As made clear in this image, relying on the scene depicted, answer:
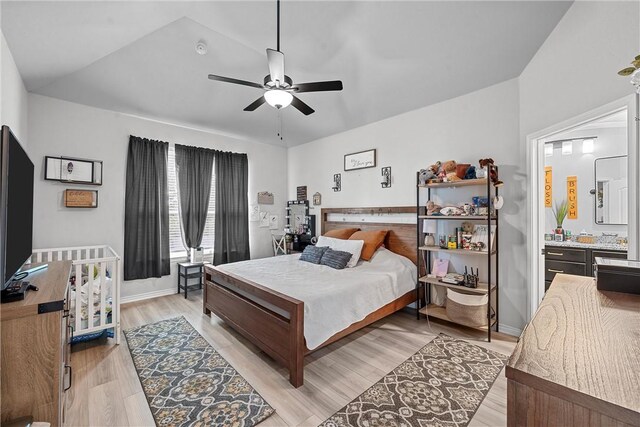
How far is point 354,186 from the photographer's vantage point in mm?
4410

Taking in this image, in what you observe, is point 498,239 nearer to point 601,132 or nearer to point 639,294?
point 639,294

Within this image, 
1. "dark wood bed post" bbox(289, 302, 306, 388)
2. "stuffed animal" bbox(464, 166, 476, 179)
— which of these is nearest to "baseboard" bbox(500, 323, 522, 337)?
"stuffed animal" bbox(464, 166, 476, 179)

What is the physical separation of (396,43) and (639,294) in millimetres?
2549

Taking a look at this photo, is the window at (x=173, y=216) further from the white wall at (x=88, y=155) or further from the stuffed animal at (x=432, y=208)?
the stuffed animal at (x=432, y=208)

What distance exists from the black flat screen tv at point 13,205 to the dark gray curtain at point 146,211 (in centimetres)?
203

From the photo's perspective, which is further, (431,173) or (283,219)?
(283,219)

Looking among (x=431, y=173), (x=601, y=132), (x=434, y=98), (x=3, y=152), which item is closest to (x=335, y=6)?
(x=434, y=98)

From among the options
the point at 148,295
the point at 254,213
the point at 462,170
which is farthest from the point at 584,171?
the point at 148,295

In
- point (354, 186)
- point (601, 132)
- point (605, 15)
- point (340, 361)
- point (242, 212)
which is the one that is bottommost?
point (340, 361)

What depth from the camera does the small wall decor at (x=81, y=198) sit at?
337cm

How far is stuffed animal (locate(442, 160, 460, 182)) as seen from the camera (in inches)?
117

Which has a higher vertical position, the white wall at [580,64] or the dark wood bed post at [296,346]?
the white wall at [580,64]

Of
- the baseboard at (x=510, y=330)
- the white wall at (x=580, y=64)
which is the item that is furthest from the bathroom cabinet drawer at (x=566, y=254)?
the white wall at (x=580, y=64)

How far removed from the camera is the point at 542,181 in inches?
105
